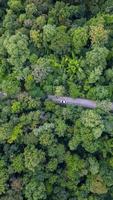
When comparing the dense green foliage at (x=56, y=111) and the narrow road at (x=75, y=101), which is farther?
the narrow road at (x=75, y=101)

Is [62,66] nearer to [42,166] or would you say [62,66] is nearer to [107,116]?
[107,116]

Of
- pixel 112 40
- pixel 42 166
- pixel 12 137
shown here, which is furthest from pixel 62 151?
pixel 112 40

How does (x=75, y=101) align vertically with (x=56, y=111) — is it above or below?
above

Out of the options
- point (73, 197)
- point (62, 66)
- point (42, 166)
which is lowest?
point (73, 197)

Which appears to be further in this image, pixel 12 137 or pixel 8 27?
pixel 8 27

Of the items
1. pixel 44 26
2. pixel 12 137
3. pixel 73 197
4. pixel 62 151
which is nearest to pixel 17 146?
pixel 12 137

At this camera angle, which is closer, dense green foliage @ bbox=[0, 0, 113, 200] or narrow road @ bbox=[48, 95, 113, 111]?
dense green foliage @ bbox=[0, 0, 113, 200]

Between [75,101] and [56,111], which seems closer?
[56,111]

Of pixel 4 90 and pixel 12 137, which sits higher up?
pixel 4 90
